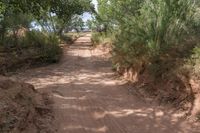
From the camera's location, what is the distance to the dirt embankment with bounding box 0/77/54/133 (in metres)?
6.81

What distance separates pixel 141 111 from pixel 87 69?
25.0ft

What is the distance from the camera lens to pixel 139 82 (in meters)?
11.3

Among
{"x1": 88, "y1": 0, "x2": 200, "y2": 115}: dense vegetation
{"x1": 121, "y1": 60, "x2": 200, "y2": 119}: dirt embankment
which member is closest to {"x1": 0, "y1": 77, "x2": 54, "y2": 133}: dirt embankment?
{"x1": 121, "y1": 60, "x2": 200, "y2": 119}: dirt embankment

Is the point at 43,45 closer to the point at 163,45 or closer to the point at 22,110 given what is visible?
the point at 163,45

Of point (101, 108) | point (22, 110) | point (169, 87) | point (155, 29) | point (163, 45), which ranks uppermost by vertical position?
point (155, 29)

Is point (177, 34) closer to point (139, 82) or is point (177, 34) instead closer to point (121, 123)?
point (139, 82)

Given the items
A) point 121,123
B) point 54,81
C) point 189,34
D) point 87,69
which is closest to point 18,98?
point 121,123

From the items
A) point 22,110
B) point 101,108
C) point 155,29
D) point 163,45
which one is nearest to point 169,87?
Result: point 163,45

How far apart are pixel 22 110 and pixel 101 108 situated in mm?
2142

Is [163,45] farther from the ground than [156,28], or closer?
closer

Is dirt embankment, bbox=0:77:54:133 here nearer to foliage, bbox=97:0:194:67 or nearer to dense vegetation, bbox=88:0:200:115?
dense vegetation, bbox=88:0:200:115

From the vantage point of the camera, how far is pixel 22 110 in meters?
7.49

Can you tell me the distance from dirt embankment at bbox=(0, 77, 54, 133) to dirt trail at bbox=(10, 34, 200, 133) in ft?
1.00

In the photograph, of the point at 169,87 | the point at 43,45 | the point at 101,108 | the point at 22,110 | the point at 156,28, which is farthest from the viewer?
the point at 43,45
